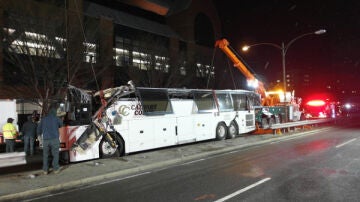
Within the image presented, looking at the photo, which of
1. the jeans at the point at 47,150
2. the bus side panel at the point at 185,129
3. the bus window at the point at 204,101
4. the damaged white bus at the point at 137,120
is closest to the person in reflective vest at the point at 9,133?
the damaged white bus at the point at 137,120

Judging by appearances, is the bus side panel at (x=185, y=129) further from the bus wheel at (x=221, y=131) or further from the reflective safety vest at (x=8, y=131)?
the reflective safety vest at (x=8, y=131)

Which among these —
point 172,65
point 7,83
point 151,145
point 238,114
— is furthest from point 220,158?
point 172,65

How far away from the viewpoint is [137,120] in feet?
44.0

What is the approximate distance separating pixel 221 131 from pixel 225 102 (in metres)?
1.69

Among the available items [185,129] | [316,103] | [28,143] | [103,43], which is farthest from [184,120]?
[316,103]

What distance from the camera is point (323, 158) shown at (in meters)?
11.1

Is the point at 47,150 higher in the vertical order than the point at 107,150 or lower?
higher

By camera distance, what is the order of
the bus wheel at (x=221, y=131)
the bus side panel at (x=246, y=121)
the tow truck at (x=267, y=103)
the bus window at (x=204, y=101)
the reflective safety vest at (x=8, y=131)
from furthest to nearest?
1. the tow truck at (x=267, y=103)
2. the bus side panel at (x=246, y=121)
3. the bus wheel at (x=221, y=131)
4. the bus window at (x=204, y=101)
5. the reflective safety vest at (x=8, y=131)

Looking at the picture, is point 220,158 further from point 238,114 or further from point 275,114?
point 275,114

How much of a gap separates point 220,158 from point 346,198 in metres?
5.99

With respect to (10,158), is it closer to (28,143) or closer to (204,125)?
(28,143)

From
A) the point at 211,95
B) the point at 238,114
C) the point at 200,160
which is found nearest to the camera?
the point at 200,160

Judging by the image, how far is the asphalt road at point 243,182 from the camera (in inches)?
270

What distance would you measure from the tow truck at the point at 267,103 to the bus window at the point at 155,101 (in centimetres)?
826
